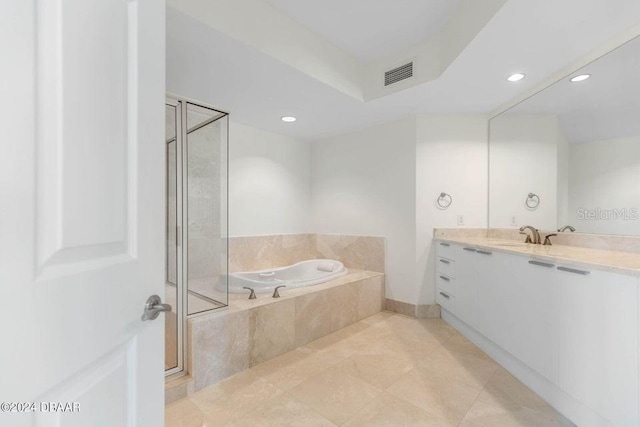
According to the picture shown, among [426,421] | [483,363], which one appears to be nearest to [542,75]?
[483,363]

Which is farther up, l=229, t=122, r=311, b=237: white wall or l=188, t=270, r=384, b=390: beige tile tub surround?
l=229, t=122, r=311, b=237: white wall

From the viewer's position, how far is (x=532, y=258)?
177cm

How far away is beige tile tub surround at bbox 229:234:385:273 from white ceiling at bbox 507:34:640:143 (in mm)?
2051

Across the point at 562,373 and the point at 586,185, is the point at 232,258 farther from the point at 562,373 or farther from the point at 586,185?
the point at 586,185

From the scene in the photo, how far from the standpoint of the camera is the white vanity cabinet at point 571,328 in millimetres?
1220

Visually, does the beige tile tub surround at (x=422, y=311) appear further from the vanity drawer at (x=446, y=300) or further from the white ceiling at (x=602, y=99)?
the white ceiling at (x=602, y=99)

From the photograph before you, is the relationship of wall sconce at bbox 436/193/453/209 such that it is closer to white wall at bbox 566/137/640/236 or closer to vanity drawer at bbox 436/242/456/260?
vanity drawer at bbox 436/242/456/260

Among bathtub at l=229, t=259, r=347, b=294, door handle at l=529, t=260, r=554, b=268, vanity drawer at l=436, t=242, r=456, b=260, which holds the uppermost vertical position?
door handle at l=529, t=260, r=554, b=268

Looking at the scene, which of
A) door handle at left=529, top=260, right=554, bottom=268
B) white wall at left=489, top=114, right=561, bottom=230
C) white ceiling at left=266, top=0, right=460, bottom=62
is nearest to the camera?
door handle at left=529, top=260, right=554, bottom=268

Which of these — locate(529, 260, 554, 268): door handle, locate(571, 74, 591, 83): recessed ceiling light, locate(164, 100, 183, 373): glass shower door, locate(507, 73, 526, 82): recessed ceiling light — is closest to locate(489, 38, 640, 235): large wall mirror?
locate(571, 74, 591, 83): recessed ceiling light

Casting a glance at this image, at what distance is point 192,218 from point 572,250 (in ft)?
9.19

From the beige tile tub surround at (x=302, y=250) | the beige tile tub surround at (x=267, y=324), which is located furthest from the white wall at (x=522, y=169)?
the beige tile tub surround at (x=267, y=324)

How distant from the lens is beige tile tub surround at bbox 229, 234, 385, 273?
10.8 feet

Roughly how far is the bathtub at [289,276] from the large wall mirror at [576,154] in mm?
1907
